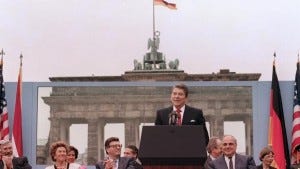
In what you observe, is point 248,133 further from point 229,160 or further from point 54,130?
point 229,160

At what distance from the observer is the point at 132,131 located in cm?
1159

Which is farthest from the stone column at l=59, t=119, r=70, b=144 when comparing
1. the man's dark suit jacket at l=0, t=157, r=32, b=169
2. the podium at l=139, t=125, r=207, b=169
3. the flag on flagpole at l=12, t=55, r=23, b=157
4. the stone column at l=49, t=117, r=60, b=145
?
the podium at l=139, t=125, r=207, b=169

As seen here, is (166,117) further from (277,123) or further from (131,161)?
(277,123)

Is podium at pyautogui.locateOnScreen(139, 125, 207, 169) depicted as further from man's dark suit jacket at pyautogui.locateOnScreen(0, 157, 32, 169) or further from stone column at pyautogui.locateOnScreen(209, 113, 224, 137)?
stone column at pyautogui.locateOnScreen(209, 113, 224, 137)

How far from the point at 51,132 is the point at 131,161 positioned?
18.8 ft

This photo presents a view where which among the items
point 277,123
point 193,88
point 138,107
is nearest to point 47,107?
point 138,107

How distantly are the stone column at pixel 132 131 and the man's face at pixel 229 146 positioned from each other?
20.1 ft

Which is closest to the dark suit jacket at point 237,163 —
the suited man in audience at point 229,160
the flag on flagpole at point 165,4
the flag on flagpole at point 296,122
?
the suited man in audience at point 229,160

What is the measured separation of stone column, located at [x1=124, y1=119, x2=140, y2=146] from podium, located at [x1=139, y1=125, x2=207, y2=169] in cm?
706

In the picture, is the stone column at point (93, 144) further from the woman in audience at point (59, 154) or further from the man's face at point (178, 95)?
the man's face at point (178, 95)

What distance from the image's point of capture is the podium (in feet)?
13.8

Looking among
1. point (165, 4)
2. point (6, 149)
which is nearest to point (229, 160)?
point (6, 149)

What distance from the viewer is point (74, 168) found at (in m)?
5.88

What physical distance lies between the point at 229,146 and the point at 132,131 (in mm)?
6332
